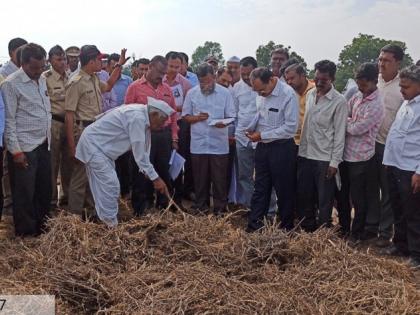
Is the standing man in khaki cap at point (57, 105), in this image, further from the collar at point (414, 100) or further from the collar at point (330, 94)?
the collar at point (414, 100)

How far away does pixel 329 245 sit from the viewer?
4004 millimetres

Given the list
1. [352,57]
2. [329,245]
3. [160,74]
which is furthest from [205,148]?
[352,57]

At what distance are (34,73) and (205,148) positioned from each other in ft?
7.08

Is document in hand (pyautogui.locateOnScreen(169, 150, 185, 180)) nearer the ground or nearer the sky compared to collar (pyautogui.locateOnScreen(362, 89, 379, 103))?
nearer the ground

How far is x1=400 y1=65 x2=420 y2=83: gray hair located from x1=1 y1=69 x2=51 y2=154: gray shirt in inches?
136

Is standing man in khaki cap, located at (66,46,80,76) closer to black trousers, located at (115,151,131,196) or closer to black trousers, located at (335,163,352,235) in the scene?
black trousers, located at (115,151,131,196)

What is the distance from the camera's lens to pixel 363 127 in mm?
4953

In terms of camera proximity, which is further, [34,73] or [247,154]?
[247,154]

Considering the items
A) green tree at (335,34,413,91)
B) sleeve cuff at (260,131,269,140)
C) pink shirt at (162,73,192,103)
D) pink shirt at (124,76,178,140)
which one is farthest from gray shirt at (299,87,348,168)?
green tree at (335,34,413,91)

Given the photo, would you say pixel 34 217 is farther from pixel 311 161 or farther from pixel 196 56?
pixel 196 56

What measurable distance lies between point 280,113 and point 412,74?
1313 mm

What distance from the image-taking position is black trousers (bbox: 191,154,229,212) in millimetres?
6089

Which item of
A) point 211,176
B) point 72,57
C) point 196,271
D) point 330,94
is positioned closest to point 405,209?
point 330,94

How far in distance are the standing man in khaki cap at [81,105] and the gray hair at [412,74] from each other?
323cm
